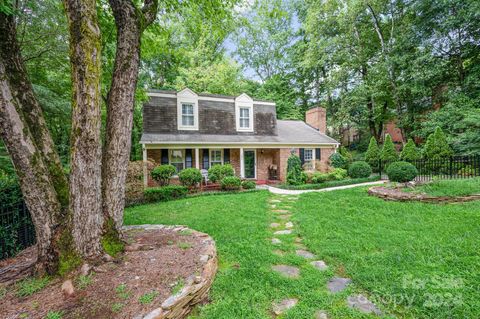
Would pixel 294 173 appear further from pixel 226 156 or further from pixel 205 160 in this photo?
pixel 205 160

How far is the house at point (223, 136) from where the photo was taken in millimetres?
11195

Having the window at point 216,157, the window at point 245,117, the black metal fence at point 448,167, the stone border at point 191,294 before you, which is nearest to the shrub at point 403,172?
the black metal fence at point 448,167

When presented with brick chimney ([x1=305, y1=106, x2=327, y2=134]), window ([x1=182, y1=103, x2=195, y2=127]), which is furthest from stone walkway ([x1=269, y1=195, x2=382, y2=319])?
brick chimney ([x1=305, y1=106, x2=327, y2=134])

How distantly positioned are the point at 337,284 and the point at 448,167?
10.3 meters

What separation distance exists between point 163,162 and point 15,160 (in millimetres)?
8700

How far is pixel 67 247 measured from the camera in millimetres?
2521

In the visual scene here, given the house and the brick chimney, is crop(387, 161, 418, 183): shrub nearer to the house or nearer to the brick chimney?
the house

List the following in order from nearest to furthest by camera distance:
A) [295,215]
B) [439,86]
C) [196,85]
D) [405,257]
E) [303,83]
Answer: [405,257]
[295,215]
[439,86]
[196,85]
[303,83]

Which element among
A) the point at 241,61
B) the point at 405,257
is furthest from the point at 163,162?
the point at 241,61

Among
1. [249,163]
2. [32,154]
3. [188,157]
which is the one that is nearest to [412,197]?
[32,154]

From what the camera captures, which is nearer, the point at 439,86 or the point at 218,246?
the point at 218,246

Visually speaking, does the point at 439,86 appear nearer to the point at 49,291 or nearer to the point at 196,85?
the point at 196,85

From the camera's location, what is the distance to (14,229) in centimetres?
363

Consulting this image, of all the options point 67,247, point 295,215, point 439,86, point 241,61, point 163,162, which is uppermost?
point 241,61
